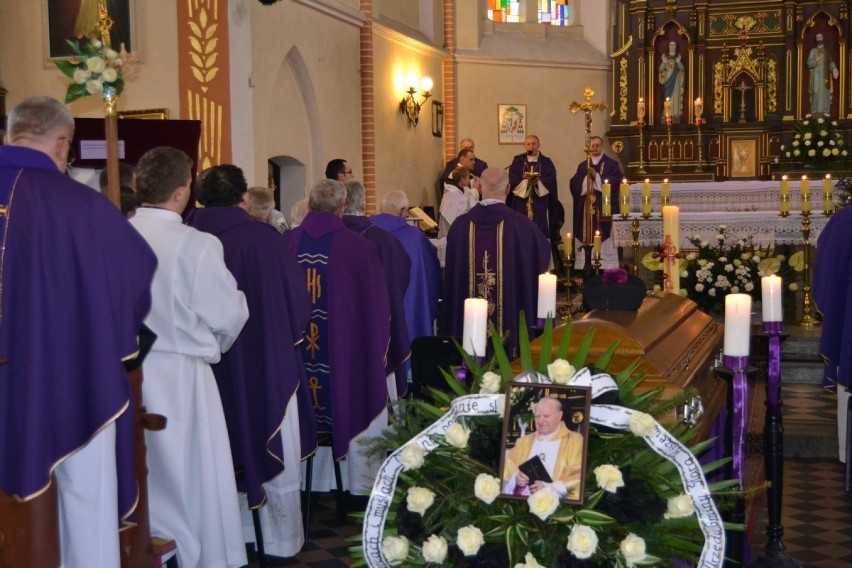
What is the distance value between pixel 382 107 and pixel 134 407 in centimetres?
1106

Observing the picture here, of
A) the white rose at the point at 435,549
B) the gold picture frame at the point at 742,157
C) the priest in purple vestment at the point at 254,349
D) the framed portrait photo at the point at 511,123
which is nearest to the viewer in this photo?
the white rose at the point at 435,549

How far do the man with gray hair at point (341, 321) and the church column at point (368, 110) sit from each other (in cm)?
794

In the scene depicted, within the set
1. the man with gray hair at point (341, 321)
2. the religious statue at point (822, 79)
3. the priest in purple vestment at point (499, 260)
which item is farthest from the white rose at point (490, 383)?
the religious statue at point (822, 79)

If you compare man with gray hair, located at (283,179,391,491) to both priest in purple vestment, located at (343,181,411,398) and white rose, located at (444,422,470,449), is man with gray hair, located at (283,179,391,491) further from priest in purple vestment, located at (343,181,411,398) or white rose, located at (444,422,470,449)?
white rose, located at (444,422,470,449)

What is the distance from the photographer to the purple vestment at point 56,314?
3.64m

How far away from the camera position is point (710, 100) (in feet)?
56.5

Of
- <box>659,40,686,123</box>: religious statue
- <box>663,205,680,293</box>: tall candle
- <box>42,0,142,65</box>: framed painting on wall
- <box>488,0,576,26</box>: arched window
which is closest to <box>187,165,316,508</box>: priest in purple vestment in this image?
<box>663,205,680,293</box>: tall candle

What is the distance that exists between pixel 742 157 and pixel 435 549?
15.4 metres

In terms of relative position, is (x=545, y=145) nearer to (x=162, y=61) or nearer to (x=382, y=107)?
(x=382, y=107)

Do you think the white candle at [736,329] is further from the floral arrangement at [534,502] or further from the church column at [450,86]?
the church column at [450,86]

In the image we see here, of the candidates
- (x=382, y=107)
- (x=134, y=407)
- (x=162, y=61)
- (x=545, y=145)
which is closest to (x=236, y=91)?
(x=162, y=61)

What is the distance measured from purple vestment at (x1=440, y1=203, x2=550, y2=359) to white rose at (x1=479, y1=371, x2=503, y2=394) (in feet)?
17.0

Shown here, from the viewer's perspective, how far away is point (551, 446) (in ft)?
8.15

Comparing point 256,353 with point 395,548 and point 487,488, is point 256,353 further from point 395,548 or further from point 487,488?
point 487,488
